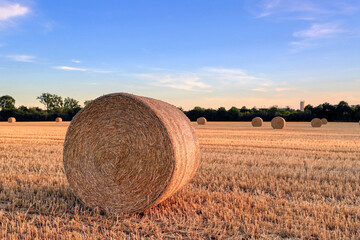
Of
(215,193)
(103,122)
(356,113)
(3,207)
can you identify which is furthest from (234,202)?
(356,113)

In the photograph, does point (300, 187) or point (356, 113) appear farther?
point (356, 113)

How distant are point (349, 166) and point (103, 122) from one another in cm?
649

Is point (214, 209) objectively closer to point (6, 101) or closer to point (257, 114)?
point (257, 114)

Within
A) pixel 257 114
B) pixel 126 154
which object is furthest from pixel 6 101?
pixel 126 154

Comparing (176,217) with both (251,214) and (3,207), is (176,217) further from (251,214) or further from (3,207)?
(3,207)

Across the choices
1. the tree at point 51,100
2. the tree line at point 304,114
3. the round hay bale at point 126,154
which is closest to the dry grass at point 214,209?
the round hay bale at point 126,154

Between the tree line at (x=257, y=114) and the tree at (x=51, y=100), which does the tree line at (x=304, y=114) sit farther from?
the tree at (x=51, y=100)

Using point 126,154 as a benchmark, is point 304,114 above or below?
above

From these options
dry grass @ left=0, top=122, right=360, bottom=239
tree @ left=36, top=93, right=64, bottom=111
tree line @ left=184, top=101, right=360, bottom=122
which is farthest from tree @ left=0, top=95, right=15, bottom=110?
dry grass @ left=0, top=122, right=360, bottom=239

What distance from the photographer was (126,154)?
4.75m

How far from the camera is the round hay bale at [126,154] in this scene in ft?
15.0

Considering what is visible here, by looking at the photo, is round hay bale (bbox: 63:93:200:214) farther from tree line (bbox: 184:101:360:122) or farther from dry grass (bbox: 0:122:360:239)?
tree line (bbox: 184:101:360:122)

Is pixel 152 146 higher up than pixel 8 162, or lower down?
higher up

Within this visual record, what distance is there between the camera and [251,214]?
4.40 m
